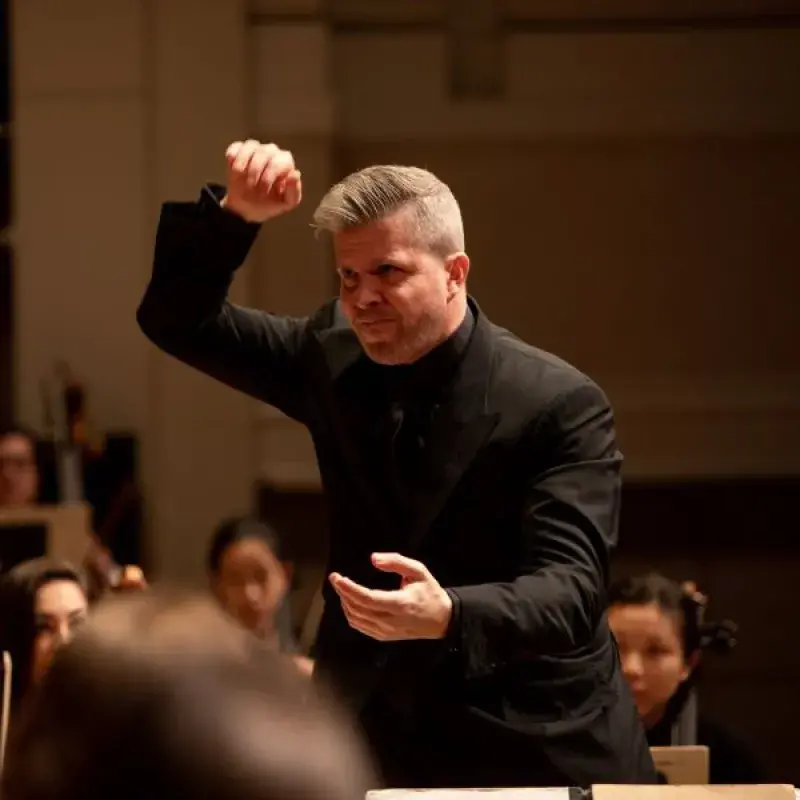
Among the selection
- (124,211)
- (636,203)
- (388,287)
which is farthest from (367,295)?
(636,203)

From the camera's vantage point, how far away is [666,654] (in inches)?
131

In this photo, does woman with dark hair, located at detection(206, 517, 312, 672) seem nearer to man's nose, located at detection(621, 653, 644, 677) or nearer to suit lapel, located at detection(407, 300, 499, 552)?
man's nose, located at detection(621, 653, 644, 677)

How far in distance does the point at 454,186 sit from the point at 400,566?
13.0 feet

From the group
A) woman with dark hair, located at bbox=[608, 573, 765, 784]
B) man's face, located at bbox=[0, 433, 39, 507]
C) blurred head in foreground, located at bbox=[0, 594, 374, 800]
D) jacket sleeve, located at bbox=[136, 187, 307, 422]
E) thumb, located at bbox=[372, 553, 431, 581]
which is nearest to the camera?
blurred head in foreground, located at bbox=[0, 594, 374, 800]

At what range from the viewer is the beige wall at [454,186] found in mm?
5477

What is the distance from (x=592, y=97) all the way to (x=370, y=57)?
777mm

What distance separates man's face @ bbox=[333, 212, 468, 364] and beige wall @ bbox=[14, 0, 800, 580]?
11.1ft

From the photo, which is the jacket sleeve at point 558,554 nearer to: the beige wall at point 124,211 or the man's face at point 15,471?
the man's face at point 15,471

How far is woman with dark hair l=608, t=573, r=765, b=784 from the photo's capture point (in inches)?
128

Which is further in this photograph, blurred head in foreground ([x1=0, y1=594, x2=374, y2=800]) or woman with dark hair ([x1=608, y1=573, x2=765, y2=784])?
woman with dark hair ([x1=608, y1=573, x2=765, y2=784])

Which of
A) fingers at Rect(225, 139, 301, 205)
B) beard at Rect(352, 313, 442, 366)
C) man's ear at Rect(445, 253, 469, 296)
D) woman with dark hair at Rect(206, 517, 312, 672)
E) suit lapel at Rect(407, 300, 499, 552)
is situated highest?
fingers at Rect(225, 139, 301, 205)

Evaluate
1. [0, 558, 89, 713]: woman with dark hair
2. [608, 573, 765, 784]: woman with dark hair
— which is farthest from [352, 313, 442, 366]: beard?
[608, 573, 765, 784]: woman with dark hair

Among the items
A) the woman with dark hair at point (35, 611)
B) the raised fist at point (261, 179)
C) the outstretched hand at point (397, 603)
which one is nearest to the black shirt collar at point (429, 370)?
the raised fist at point (261, 179)

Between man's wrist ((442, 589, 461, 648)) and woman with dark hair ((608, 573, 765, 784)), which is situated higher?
man's wrist ((442, 589, 461, 648))
